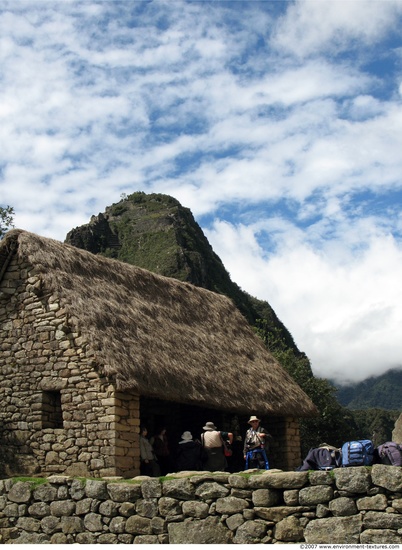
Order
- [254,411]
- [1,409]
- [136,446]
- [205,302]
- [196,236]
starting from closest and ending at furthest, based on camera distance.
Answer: [136,446], [1,409], [254,411], [205,302], [196,236]

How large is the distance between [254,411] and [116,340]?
3.91 meters

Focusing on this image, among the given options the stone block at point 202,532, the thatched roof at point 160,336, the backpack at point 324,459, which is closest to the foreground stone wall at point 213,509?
the stone block at point 202,532

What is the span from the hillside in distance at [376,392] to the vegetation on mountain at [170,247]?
29506mm

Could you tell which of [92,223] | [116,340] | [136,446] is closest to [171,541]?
[136,446]

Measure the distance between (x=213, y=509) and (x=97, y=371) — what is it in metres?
5.03

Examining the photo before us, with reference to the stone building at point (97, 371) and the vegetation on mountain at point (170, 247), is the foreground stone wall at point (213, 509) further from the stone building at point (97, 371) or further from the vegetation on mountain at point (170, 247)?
the vegetation on mountain at point (170, 247)

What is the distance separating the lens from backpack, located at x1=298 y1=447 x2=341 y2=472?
10.2 metres

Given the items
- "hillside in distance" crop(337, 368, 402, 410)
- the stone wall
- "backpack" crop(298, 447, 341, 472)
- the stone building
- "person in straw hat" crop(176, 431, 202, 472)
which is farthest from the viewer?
"hillside in distance" crop(337, 368, 402, 410)

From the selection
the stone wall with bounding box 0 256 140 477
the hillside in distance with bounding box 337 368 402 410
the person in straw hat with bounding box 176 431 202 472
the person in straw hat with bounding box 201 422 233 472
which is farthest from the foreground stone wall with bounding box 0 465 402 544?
the hillside in distance with bounding box 337 368 402 410

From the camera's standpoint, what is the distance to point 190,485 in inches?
364

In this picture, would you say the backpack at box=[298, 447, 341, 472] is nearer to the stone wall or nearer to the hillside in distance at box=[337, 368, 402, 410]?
the stone wall

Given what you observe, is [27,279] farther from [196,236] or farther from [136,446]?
[196,236]

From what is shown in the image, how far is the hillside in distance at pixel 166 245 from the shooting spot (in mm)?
56438

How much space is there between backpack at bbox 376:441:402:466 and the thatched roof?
4.93m
